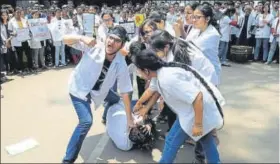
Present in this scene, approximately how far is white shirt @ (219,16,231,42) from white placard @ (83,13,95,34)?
3.60 m

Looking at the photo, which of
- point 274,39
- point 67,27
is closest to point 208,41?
point 67,27

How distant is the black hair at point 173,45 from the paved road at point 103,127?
4.31 feet

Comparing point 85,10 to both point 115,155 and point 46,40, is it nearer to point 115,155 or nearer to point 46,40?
point 46,40

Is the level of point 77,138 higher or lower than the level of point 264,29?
lower

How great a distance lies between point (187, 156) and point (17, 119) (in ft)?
6.96

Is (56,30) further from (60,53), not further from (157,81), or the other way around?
(157,81)

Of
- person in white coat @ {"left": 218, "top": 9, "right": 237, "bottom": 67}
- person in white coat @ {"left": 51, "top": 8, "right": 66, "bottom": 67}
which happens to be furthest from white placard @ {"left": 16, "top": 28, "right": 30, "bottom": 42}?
person in white coat @ {"left": 218, "top": 9, "right": 237, "bottom": 67}

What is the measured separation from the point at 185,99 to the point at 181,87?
11 cm

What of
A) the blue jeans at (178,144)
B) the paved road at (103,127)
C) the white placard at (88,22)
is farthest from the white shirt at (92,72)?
the white placard at (88,22)

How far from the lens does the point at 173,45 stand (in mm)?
3223

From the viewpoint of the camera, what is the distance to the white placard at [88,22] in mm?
9242

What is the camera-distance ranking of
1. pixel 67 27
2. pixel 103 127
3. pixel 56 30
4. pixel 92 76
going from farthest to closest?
pixel 67 27 < pixel 56 30 < pixel 103 127 < pixel 92 76

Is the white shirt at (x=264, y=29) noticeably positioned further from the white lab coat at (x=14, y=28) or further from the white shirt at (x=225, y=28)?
the white lab coat at (x=14, y=28)

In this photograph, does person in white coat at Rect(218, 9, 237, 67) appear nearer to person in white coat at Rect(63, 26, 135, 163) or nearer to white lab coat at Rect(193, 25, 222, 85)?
white lab coat at Rect(193, 25, 222, 85)
